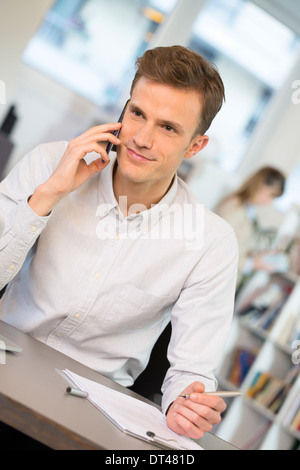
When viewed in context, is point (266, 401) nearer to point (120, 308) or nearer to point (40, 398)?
point (120, 308)

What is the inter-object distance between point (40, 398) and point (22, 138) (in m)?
4.39

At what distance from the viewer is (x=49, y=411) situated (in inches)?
33.5

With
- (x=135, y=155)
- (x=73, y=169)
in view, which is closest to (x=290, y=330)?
(x=135, y=155)

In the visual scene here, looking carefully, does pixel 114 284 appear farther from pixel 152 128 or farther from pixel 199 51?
pixel 199 51

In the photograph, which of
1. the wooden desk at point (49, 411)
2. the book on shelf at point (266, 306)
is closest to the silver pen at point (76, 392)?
the wooden desk at point (49, 411)

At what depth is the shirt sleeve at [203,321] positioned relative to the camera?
4.75ft

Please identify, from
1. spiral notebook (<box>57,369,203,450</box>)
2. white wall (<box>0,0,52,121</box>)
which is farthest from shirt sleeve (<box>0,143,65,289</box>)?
white wall (<box>0,0,52,121</box>)

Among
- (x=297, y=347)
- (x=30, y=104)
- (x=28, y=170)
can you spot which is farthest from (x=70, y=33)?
(x=28, y=170)

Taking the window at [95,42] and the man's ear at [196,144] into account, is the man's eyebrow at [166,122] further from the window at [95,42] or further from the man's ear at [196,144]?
the window at [95,42]

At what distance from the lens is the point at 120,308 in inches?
58.7

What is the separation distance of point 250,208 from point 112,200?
3.49 meters

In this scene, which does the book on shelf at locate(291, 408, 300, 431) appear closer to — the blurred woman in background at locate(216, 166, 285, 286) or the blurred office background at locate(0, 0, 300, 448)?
the blurred office background at locate(0, 0, 300, 448)

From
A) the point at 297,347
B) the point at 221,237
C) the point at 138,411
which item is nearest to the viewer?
the point at 138,411

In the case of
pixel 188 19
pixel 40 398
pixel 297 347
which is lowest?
→ pixel 297 347
